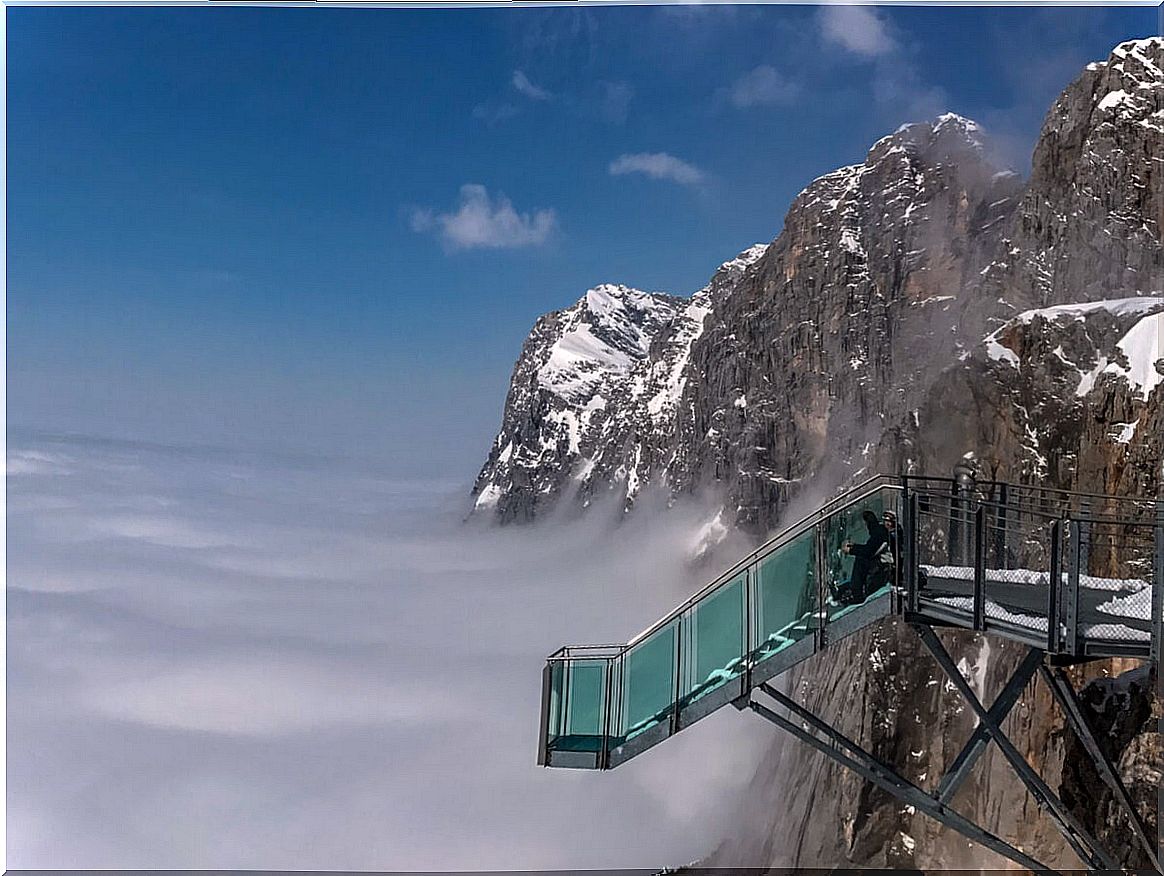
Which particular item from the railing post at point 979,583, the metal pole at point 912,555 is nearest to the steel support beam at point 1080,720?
the railing post at point 979,583

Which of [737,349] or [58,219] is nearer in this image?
[58,219]

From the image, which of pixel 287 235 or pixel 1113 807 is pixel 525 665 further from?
pixel 1113 807

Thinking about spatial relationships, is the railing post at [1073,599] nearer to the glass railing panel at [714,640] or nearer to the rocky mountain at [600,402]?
the glass railing panel at [714,640]

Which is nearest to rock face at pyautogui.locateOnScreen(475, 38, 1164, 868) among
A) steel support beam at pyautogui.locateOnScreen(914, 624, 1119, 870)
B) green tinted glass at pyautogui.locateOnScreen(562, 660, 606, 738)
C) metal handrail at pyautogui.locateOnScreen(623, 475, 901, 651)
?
steel support beam at pyautogui.locateOnScreen(914, 624, 1119, 870)

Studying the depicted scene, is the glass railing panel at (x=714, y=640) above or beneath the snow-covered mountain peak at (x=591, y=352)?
beneath

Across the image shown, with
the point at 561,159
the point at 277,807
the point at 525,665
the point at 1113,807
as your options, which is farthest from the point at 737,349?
the point at 1113,807

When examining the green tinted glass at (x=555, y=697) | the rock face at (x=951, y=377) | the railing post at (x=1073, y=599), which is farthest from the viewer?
the rock face at (x=951, y=377)

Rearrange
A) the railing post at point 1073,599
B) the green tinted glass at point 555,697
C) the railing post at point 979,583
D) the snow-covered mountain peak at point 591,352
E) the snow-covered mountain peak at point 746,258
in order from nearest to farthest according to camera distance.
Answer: the railing post at point 1073,599, the railing post at point 979,583, the green tinted glass at point 555,697, the snow-covered mountain peak at point 746,258, the snow-covered mountain peak at point 591,352
